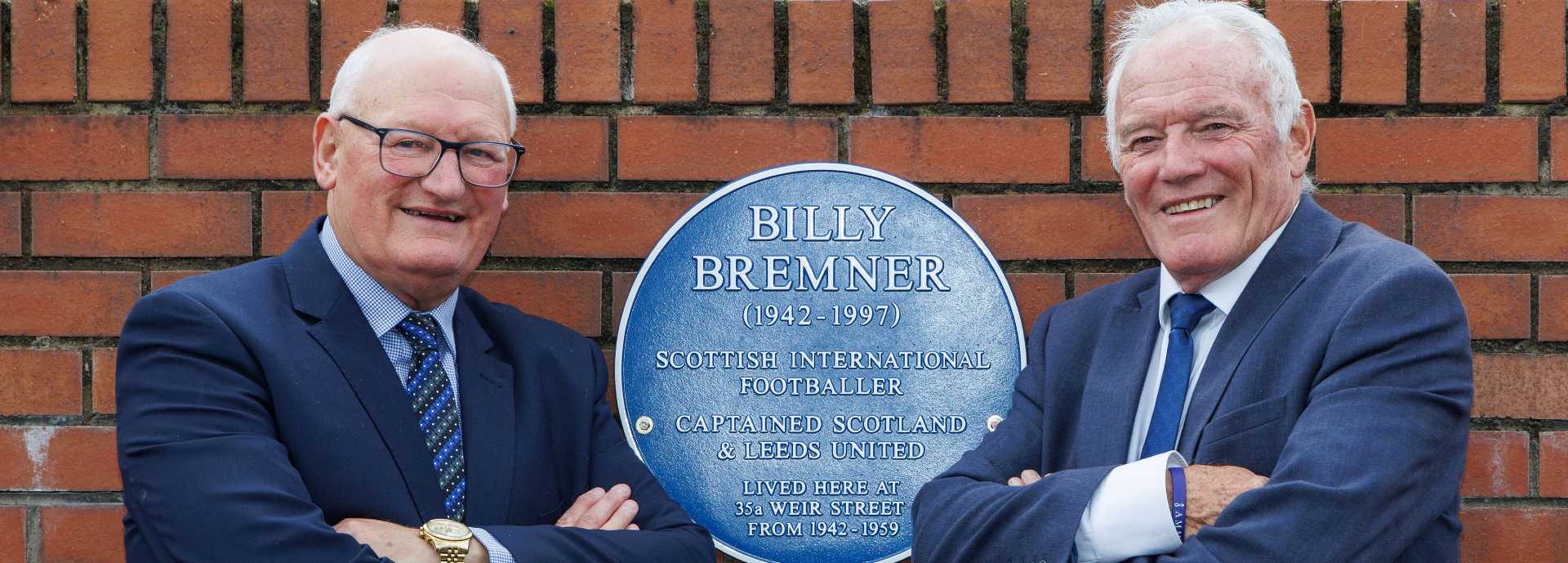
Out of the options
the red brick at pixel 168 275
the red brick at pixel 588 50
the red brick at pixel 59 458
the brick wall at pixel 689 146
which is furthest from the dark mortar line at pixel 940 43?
the red brick at pixel 59 458

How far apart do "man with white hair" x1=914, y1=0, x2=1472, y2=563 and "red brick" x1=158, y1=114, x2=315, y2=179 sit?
1.37 metres

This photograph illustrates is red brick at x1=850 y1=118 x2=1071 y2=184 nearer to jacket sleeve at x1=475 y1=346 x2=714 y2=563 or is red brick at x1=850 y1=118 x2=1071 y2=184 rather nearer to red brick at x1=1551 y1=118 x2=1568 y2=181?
jacket sleeve at x1=475 y1=346 x2=714 y2=563

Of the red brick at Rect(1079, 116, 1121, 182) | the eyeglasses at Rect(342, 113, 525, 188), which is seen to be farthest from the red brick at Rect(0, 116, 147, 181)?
the red brick at Rect(1079, 116, 1121, 182)

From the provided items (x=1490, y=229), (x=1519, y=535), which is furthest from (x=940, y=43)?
(x=1519, y=535)

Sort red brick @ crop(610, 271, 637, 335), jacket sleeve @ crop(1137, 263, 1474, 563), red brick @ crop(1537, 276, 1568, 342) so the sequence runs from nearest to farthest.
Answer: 1. jacket sleeve @ crop(1137, 263, 1474, 563)
2. red brick @ crop(1537, 276, 1568, 342)
3. red brick @ crop(610, 271, 637, 335)

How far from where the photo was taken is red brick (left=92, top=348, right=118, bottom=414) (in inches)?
105

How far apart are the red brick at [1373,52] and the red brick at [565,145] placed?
1423 mm

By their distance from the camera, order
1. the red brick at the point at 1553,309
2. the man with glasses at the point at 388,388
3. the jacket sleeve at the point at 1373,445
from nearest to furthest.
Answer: the jacket sleeve at the point at 1373,445
the man with glasses at the point at 388,388
the red brick at the point at 1553,309

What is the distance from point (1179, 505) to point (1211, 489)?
0.05 m

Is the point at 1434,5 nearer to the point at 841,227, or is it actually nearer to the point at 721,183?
the point at 841,227

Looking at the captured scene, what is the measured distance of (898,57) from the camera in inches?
106

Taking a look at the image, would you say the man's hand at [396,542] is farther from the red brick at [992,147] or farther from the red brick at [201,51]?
the red brick at [992,147]

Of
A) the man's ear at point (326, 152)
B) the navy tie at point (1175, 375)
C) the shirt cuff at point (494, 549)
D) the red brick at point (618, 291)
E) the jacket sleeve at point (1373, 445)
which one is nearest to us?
the jacket sleeve at point (1373, 445)

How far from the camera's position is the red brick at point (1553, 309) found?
8.56 feet
